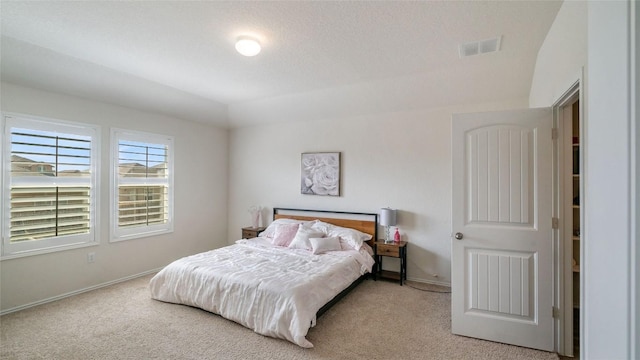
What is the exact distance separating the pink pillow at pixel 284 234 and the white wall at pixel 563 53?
3445 millimetres

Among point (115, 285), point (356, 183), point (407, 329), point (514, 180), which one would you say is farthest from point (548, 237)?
point (115, 285)

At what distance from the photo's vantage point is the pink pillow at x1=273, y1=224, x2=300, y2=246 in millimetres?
4410

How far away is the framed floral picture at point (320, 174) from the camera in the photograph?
16.1 feet

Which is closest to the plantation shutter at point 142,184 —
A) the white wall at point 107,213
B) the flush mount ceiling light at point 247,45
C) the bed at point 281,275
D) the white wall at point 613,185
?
the white wall at point 107,213

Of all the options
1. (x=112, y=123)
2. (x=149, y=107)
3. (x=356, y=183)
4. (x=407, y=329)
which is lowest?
(x=407, y=329)

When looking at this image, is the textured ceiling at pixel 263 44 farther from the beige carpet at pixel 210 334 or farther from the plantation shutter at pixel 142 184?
the beige carpet at pixel 210 334

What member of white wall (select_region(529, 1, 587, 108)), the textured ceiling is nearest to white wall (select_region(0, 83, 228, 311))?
the textured ceiling

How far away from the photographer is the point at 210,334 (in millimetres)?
2748

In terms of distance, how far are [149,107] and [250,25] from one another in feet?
9.06

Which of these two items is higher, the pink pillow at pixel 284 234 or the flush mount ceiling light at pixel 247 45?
the flush mount ceiling light at pixel 247 45

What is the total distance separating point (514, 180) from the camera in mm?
2568

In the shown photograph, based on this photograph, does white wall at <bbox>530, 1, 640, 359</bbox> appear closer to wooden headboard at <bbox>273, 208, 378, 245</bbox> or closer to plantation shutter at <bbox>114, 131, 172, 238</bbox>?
wooden headboard at <bbox>273, 208, 378, 245</bbox>

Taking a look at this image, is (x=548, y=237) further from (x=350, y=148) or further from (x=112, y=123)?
(x=112, y=123)

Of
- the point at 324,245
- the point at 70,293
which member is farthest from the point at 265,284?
the point at 70,293
